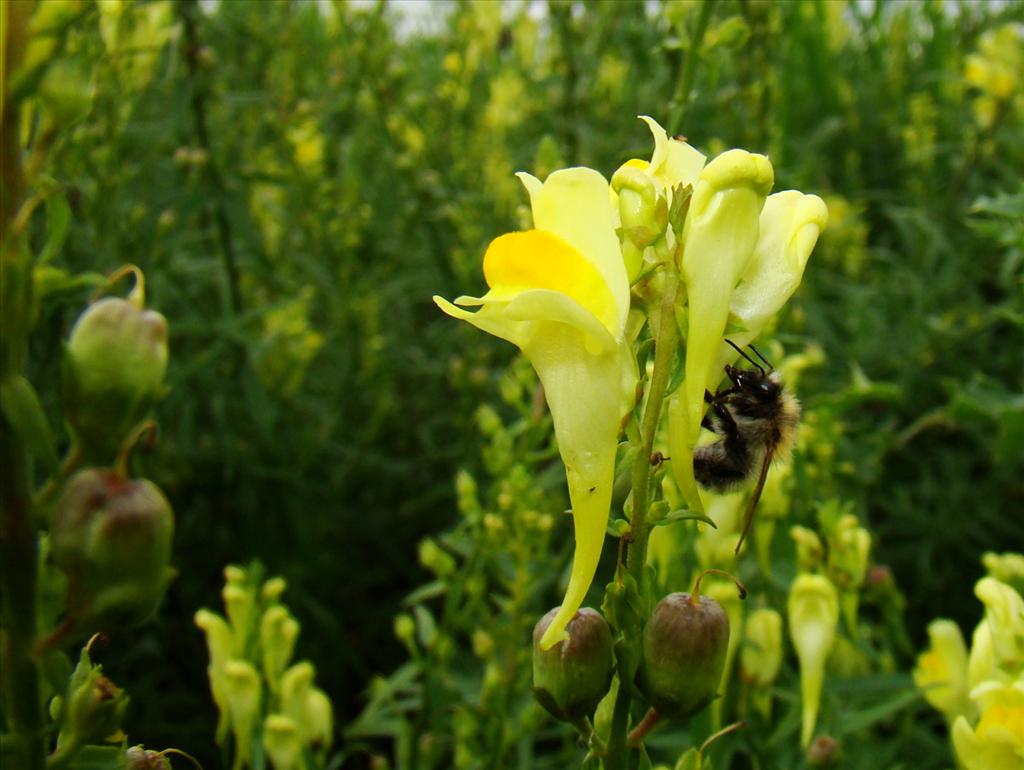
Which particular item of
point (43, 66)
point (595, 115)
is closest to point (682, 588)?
point (43, 66)

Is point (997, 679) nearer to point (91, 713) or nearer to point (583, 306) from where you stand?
point (583, 306)

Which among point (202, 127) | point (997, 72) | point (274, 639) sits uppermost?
point (997, 72)

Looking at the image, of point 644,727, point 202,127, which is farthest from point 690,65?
point 202,127

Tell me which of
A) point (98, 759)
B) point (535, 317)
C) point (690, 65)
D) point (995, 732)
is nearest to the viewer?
Answer: point (98, 759)

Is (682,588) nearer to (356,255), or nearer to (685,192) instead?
(685,192)

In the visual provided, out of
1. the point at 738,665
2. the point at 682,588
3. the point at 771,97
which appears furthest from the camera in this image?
the point at 771,97
